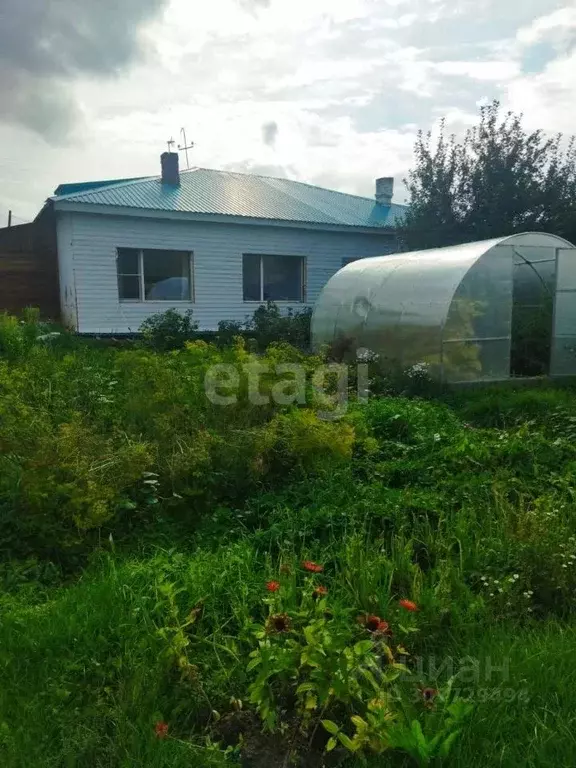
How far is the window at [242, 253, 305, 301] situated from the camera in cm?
1565

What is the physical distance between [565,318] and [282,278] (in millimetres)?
8461

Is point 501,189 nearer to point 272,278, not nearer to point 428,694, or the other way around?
point 272,278

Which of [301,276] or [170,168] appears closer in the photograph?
[170,168]

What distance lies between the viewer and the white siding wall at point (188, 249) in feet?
42.5

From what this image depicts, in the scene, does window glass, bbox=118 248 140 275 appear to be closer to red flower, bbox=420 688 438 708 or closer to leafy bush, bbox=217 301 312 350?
leafy bush, bbox=217 301 312 350

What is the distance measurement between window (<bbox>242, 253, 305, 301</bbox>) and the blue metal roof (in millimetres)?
1247

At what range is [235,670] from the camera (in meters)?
2.47

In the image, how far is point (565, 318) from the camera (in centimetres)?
959

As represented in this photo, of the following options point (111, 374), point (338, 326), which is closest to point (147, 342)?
point (338, 326)

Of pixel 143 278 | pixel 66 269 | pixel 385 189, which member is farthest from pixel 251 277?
pixel 385 189

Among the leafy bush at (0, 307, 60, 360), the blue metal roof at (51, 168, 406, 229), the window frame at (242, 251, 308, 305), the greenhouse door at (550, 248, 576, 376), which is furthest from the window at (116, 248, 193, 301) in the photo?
the greenhouse door at (550, 248, 576, 376)

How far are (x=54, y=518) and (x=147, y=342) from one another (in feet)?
26.1

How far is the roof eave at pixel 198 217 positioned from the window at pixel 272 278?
3.24 feet

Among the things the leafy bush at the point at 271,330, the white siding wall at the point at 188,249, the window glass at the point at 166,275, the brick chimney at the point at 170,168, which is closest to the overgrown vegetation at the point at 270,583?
the leafy bush at the point at 271,330
